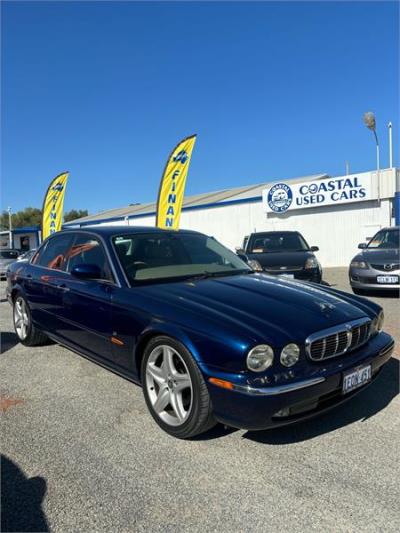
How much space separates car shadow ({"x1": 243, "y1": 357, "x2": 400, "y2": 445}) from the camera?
2971 millimetres

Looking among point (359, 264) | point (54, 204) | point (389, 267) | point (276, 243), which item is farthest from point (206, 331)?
point (54, 204)

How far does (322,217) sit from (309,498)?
59.4 feet

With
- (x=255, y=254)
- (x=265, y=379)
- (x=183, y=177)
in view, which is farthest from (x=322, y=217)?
(x=265, y=379)

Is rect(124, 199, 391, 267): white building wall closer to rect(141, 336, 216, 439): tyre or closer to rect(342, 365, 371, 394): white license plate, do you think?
rect(342, 365, 371, 394): white license plate

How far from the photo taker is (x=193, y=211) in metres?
25.2

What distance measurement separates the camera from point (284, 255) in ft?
30.1

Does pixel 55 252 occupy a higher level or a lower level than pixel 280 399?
higher

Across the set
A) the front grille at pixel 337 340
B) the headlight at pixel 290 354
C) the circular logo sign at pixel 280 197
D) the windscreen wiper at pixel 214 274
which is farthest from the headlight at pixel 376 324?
the circular logo sign at pixel 280 197

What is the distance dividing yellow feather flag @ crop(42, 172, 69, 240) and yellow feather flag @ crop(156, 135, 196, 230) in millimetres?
6856

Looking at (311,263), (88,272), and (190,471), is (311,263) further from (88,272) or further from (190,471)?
(190,471)

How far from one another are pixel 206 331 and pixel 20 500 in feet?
4.59

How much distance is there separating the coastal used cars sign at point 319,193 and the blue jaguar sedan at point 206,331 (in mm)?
14851

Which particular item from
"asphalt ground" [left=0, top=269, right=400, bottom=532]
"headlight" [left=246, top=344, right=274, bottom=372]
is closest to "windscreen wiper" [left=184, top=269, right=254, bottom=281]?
"asphalt ground" [left=0, top=269, right=400, bottom=532]

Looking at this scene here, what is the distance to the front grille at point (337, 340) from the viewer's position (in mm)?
2779
